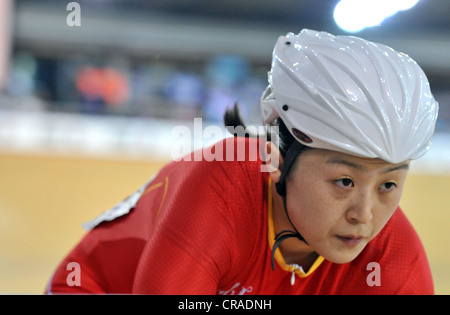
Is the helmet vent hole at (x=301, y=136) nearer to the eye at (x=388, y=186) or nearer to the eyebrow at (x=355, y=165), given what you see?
the eyebrow at (x=355, y=165)

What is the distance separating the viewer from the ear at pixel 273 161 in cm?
117

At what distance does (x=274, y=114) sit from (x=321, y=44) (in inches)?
7.1

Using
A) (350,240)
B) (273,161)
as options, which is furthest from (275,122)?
(350,240)

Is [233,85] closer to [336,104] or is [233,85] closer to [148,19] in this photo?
[148,19]

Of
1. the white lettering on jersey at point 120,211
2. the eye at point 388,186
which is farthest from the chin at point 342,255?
the white lettering on jersey at point 120,211

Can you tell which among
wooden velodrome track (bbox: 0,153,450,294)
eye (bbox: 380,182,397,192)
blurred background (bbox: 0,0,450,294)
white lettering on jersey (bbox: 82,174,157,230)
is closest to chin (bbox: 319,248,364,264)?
eye (bbox: 380,182,397,192)

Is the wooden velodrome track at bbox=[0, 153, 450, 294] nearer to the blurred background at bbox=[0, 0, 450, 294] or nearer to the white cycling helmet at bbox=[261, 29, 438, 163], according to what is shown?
the blurred background at bbox=[0, 0, 450, 294]

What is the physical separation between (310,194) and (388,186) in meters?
0.15

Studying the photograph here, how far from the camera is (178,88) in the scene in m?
6.52

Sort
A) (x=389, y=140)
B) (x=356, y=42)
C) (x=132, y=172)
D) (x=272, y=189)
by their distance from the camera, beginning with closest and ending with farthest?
(x=389, y=140), (x=356, y=42), (x=272, y=189), (x=132, y=172)

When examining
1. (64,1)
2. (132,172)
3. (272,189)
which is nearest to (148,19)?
(64,1)

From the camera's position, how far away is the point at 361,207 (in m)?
1.01

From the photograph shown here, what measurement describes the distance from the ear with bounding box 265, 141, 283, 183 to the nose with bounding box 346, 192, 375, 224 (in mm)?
200

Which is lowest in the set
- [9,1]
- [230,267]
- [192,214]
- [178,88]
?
[230,267]
